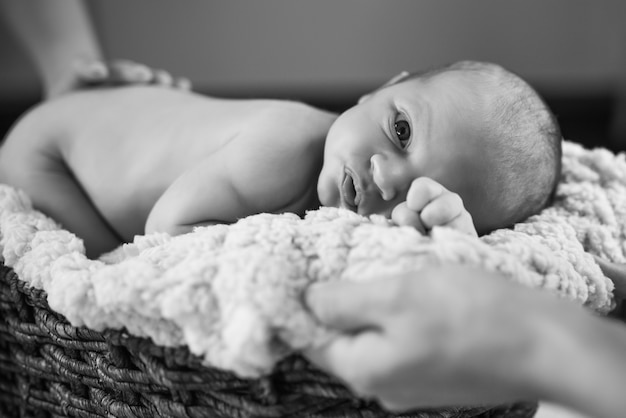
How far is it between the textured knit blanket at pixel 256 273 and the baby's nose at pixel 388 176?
10cm

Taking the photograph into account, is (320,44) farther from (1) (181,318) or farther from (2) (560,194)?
(1) (181,318)

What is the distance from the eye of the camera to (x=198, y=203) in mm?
823

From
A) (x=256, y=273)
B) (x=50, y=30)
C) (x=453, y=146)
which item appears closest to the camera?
(x=256, y=273)

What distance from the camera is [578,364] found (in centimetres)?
42

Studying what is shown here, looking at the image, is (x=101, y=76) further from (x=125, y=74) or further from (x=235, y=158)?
(x=235, y=158)

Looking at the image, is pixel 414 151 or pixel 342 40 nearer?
pixel 414 151

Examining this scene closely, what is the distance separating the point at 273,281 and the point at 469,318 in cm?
16

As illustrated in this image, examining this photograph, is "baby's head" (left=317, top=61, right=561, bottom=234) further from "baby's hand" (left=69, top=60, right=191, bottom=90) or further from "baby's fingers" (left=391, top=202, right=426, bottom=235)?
"baby's hand" (left=69, top=60, right=191, bottom=90)

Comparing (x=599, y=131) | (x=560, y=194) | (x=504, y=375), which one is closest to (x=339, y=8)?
(x=599, y=131)

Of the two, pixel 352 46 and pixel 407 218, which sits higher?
pixel 407 218

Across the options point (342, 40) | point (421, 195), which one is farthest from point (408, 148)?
point (342, 40)

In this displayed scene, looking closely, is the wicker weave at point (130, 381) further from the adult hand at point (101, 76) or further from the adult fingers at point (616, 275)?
the adult hand at point (101, 76)

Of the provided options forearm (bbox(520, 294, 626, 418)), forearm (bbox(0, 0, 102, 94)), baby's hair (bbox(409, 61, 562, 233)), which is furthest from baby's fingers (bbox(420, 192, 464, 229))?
forearm (bbox(0, 0, 102, 94))

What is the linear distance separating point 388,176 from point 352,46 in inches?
62.7
